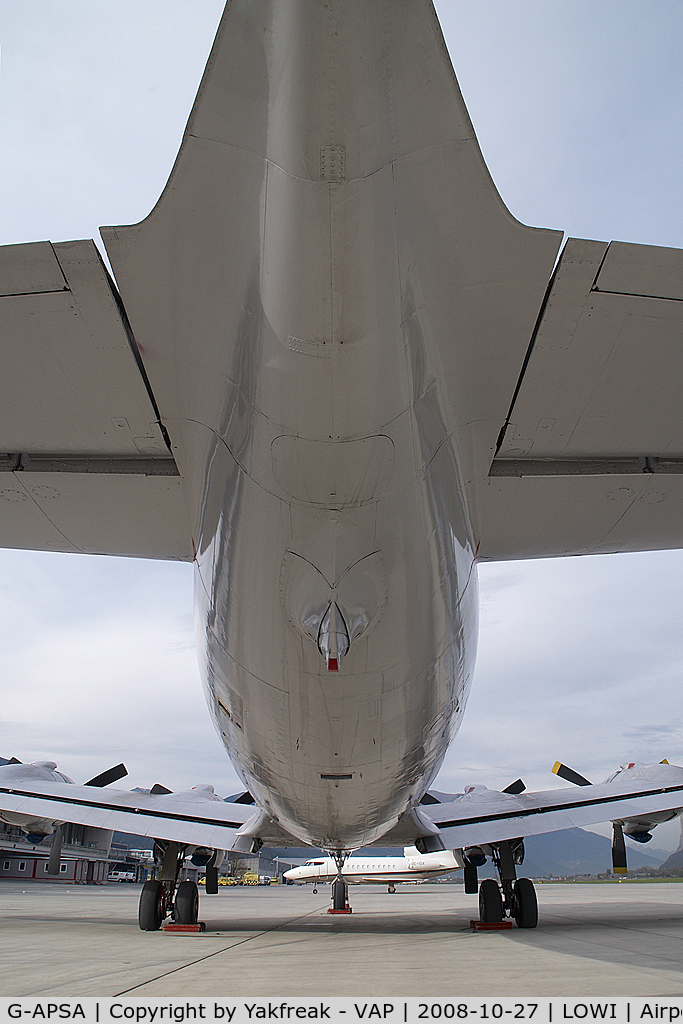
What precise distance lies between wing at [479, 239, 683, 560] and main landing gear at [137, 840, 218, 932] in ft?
26.2

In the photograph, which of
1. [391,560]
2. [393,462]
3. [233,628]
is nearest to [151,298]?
[393,462]

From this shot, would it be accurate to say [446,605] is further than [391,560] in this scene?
Yes

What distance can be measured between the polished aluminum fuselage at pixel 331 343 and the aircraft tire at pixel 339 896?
18.2 meters

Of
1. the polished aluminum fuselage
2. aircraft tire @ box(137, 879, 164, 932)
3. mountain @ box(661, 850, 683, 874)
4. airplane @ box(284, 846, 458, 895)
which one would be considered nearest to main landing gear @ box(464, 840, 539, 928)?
aircraft tire @ box(137, 879, 164, 932)

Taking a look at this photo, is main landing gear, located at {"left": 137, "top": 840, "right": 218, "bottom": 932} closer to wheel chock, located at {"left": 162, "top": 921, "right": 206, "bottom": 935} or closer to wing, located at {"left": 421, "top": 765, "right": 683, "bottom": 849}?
wheel chock, located at {"left": 162, "top": 921, "right": 206, "bottom": 935}

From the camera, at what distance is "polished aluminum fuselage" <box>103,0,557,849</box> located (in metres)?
2.62

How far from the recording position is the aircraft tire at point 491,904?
1093 centimetres

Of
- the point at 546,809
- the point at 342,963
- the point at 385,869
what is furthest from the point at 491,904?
the point at 385,869

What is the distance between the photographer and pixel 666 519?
5.68 m

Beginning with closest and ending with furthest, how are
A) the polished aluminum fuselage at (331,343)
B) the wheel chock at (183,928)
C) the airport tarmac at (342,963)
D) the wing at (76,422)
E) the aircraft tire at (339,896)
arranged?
the polished aluminum fuselage at (331,343) < the wing at (76,422) < the airport tarmac at (342,963) < the wheel chock at (183,928) < the aircraft tire at (339,896)

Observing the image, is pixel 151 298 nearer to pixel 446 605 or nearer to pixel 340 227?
pixel 340 227

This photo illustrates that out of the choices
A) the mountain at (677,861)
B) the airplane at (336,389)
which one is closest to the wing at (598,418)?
the airplane at (336,389)

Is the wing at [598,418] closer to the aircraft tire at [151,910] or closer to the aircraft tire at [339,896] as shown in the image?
the aircraft tire at [151,910]

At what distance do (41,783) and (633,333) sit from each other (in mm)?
13120
